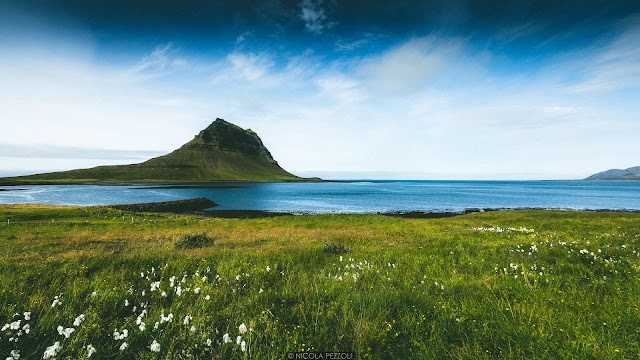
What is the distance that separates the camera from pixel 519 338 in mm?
4090

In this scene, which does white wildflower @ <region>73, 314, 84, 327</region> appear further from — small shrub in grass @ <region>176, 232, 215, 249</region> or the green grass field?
small shrub in grass @ <region>176, 232, 215, 249</region>

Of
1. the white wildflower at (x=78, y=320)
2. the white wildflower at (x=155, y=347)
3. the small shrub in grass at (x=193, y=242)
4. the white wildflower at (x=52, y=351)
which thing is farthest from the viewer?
the small shrub in grass at (x=193, y=242)

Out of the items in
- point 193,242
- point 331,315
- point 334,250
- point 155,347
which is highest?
point 155,347

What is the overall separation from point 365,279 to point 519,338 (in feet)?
11.5

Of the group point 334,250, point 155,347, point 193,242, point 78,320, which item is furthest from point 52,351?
point 193,242

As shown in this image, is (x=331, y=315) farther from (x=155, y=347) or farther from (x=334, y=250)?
(x=334, y=250)

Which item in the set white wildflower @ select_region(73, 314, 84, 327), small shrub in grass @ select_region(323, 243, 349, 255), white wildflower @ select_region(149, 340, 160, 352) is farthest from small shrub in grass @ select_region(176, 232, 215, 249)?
white wildflower @ select_region(149, 340, 160, 352)

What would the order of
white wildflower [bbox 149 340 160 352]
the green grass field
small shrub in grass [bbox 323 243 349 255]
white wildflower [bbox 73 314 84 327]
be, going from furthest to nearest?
small shrub in grass [bbox 323 243 349 255] < white wildflower [bbox 73 314 84 327] < the green grass field < white wildflower [bbox 149 340 160 352]

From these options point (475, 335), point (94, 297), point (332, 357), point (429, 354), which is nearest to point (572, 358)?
point (475, 335)

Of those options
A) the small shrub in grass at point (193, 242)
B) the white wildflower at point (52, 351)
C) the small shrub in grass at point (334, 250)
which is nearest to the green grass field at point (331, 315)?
the white wildflower at point (52, 351)

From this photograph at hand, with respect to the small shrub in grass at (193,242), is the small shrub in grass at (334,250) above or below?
above

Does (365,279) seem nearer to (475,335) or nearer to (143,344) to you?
(475,335)

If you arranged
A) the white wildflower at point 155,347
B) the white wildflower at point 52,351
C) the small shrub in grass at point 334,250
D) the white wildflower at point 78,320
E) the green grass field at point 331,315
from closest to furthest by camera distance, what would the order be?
the white wildflower at point 52,351, the white wildflower at point 155,347, the green grass field at point 331,315, the white wildflower at point 78,320, the small shrub in grass at point 334,250

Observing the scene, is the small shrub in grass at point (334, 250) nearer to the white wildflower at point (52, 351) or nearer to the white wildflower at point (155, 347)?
the white wildflower at point (155, 347)
